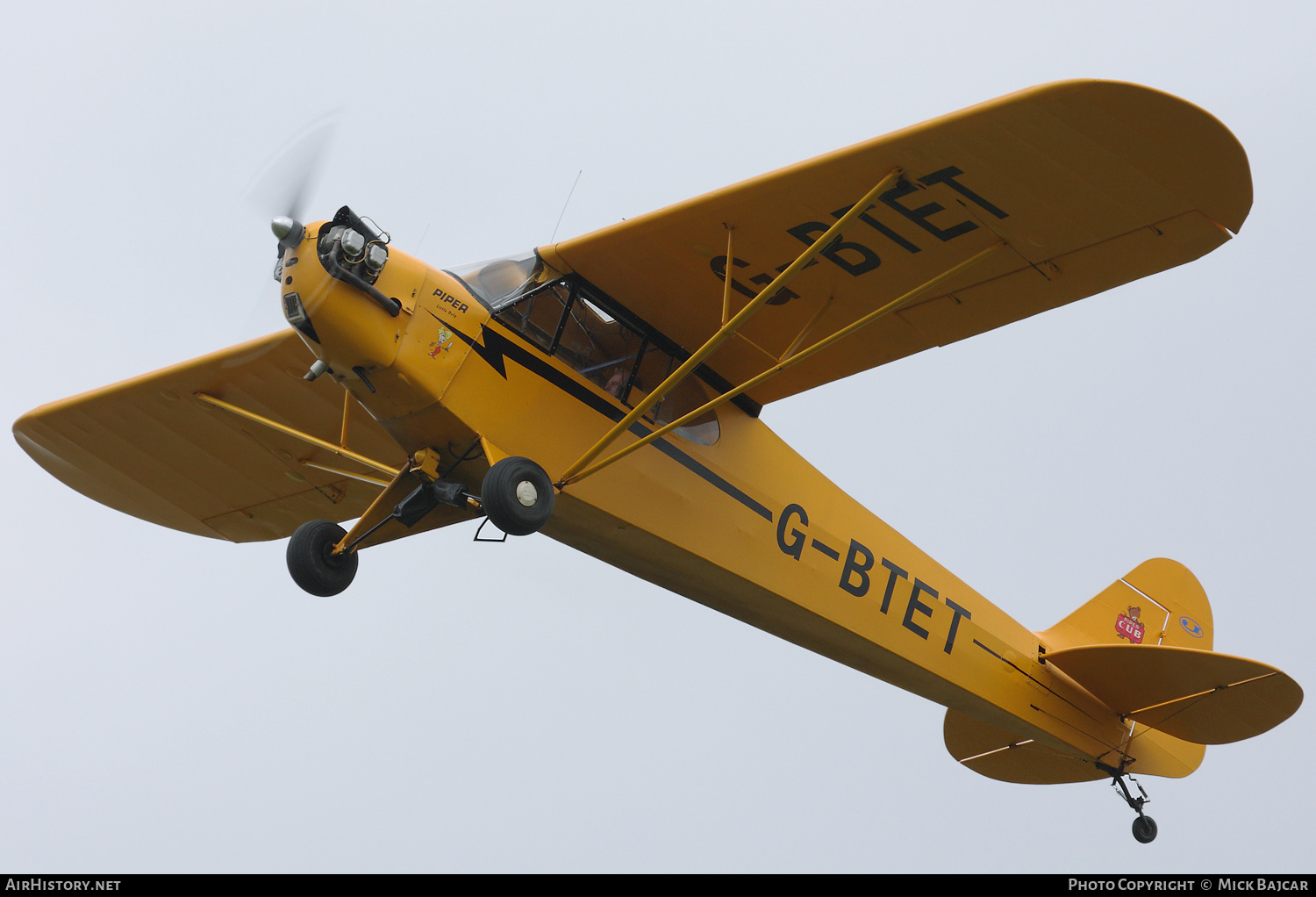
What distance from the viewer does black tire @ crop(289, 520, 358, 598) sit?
25.1ft

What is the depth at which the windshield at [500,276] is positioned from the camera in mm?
7477

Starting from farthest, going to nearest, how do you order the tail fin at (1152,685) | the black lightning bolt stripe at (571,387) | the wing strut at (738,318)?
the tail fin at (1152,685), the black lightning bolt stripe at (571,387), the wing strut at (738,318)

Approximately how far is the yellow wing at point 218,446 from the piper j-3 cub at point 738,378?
28 mm

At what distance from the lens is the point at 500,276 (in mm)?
7609

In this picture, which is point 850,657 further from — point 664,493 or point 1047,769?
point 1047,769

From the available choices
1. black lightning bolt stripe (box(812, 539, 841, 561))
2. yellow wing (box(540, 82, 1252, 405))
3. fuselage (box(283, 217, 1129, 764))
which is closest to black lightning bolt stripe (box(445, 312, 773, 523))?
fuselage (box(283, 217, 1129, 764))

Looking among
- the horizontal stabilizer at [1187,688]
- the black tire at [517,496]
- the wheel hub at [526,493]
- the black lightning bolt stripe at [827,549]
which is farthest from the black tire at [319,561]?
the horizontal stabilizer at [1187,688]

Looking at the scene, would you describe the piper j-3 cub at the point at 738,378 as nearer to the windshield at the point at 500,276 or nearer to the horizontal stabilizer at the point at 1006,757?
the windshield at the point at 500,276

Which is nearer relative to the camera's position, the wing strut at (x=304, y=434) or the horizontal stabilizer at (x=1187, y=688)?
the wing strut at (x=304, y=434)

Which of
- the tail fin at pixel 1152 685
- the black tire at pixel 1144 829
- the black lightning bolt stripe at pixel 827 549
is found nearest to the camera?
the black lightning bolt stripe at pixel 827 549

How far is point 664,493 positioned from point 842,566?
1618 mm

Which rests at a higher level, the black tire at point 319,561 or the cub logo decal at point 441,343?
the cub logo decal at point 441,343

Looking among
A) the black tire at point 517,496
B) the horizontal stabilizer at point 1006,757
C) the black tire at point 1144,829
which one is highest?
the horizontal stabilizer at point 1006,757

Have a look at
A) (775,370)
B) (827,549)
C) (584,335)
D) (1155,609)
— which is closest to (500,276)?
(584,335)
